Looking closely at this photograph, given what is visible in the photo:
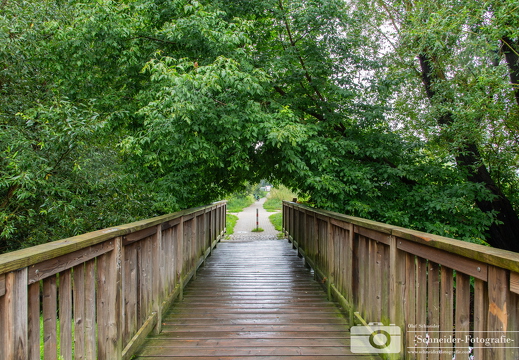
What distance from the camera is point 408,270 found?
218cm

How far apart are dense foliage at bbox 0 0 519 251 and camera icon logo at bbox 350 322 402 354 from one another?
2.43 metres

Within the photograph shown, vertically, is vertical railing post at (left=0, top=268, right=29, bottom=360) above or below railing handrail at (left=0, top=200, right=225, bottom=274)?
below

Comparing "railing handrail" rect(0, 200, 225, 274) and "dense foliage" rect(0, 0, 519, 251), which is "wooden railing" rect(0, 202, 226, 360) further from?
"dense foliage" rect(0, 0, 519, 251)

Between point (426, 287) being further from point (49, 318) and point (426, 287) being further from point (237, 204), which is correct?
point (237, 204)

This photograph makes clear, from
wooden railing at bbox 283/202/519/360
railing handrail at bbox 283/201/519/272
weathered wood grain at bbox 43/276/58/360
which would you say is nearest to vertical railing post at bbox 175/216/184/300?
wooden railing at bbox 283/202/519/360

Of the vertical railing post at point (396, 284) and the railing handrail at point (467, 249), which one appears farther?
the vertical railing post at point (396, 284)

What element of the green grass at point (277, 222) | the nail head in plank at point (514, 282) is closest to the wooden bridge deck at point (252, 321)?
the nail head in plank at point (514, 282)

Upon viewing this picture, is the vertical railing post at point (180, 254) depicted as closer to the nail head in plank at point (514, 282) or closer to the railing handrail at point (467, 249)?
the railing handrail at point (467, 249)

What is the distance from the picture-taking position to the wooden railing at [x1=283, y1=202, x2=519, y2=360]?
1.32m

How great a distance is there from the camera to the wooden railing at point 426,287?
52.1 inches

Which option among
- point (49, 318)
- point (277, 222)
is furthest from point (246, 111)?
point (277, 222)

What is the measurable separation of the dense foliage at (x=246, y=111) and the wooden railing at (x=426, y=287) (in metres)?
1.82

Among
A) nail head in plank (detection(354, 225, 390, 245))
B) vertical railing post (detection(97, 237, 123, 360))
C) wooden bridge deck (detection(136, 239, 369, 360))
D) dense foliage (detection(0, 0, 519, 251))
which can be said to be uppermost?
dense foliage (detection(0, 0, 519, 251))

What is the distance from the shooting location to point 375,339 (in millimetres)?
2590
